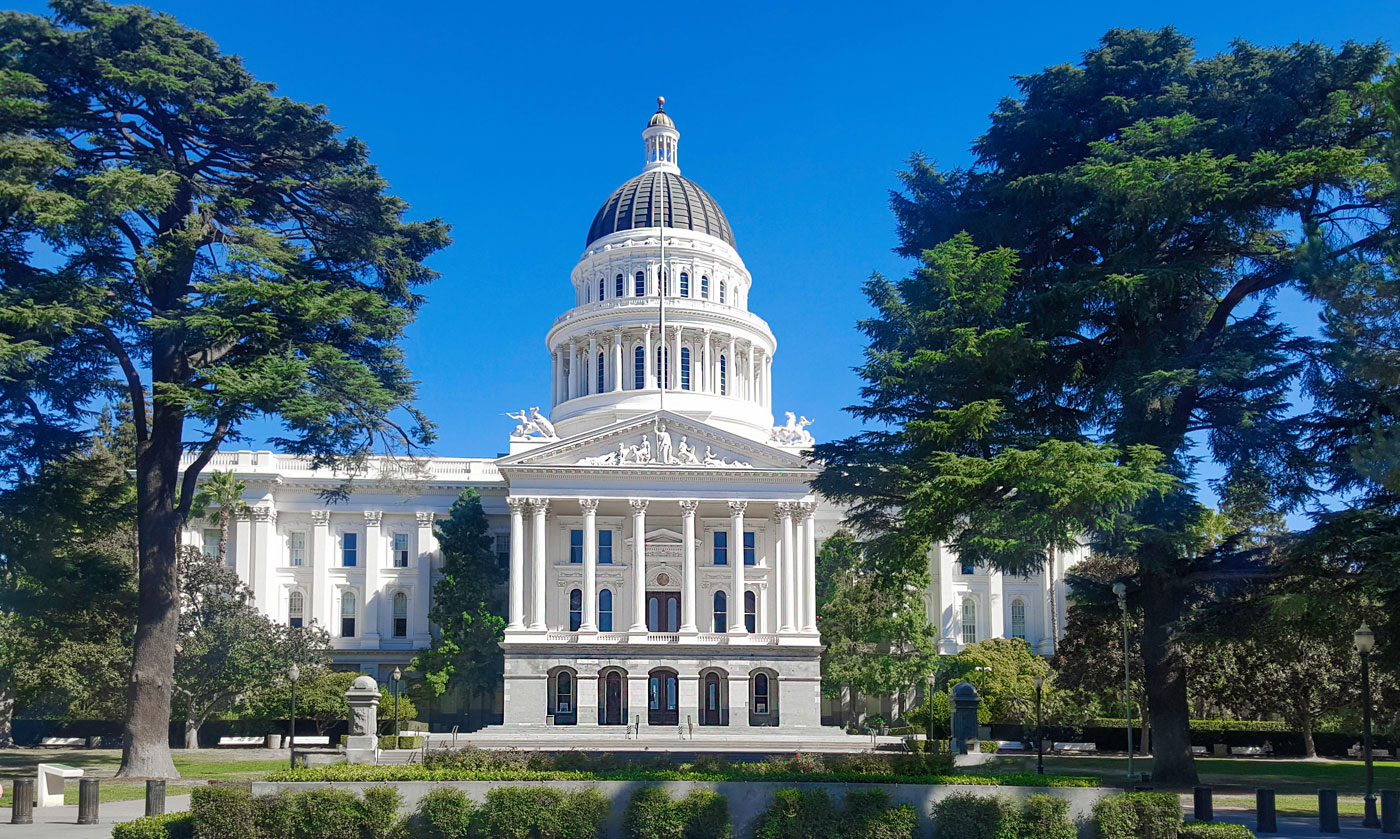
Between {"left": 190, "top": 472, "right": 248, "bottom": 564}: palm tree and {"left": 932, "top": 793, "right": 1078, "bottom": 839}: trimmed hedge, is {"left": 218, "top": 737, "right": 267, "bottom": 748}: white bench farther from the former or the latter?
{"left": 932, "top": 793, "right": 1078, "bottom": 839}: trimmed hedge

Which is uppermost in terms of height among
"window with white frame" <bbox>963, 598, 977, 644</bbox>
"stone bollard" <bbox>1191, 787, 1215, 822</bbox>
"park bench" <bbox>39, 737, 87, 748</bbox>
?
"window with white frame" <bbox>963, 598, 977, 644</bbox>

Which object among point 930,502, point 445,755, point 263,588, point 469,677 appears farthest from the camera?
point 263,588

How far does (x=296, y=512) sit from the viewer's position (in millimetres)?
75438

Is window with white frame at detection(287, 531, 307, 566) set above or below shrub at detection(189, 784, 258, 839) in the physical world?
above

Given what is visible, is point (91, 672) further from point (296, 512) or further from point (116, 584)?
point (296, 512)

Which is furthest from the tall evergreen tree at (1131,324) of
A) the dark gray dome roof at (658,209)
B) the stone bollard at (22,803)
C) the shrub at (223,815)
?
the dark gray dome roof at (658,209)

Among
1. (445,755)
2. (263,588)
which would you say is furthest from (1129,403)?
(263,588)

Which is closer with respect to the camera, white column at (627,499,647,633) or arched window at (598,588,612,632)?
white column at (627,499,647,633)

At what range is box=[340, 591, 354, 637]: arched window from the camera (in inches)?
2953

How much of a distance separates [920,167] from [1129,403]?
1007cm

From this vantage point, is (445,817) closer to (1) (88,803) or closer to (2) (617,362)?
(1) (88,803)

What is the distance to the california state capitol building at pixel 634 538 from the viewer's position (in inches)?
2532

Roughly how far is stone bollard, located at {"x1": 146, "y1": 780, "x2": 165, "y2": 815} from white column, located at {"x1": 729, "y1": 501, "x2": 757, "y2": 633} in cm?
4383

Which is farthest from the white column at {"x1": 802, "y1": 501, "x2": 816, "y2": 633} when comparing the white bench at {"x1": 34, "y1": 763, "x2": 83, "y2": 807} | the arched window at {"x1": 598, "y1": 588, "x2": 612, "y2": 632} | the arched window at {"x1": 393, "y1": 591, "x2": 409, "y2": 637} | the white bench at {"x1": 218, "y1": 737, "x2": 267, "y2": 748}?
the white bench at {"x1": 34, "y1": 763, "x2": 83, "y2": 807}
